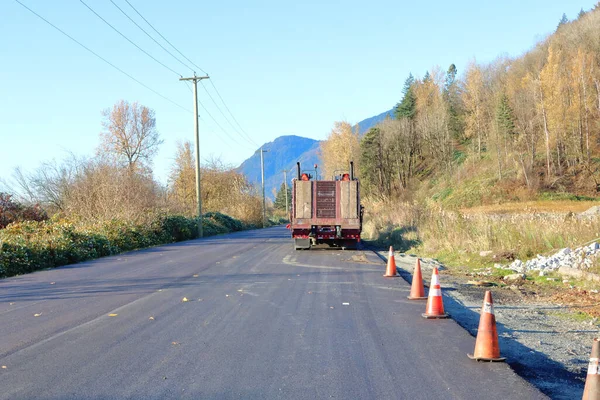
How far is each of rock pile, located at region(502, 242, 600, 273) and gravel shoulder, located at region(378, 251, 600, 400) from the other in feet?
3.73

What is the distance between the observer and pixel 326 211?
20.3m

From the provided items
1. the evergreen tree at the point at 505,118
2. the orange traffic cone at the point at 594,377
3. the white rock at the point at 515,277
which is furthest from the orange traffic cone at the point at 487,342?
the evergreen tree at the point at 505,118

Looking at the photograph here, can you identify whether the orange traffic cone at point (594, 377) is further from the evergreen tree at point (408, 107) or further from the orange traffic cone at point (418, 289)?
the evergreen tree at point (408, 107)

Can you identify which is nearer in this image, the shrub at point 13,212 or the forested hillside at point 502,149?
the shrub at point 13,212

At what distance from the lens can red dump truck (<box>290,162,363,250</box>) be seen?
794 inches

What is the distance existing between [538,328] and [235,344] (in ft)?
14.9

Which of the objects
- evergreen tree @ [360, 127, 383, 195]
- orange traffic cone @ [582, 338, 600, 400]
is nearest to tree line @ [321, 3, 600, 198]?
evergreen tree @ [360, 127, 383, 195]

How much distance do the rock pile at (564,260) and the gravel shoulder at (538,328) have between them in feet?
3.73

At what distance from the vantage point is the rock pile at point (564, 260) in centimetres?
1191

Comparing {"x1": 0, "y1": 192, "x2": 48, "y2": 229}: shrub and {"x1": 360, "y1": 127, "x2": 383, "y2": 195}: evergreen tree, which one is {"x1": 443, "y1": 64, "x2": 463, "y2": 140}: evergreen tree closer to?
{"x1": 360, "y1": 127, "x2": 383, "y2": 195}: evergreen tree

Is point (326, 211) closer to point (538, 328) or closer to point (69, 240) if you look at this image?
point (69, 240)

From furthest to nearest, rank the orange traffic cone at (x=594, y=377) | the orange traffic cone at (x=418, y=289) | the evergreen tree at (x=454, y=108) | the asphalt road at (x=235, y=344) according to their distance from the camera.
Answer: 1. the evergreen tree at (x=454, y=108)
2. the orange traffic cone at (x=418, y=289)
3. the asphalt road at (x=235, y=344)
4. the orange traffic cone at (x=594, y=377)

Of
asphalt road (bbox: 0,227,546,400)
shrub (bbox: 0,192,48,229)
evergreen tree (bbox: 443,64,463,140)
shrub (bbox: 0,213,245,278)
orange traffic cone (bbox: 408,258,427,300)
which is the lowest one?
asphalt road (bbox: 0,227,546,400)

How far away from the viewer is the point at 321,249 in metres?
21.4
